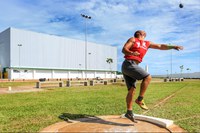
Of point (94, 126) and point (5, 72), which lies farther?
point (5, 72)

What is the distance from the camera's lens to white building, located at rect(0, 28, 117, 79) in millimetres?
62312

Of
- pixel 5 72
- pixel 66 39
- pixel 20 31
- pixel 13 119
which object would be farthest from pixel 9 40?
pixel 13 119

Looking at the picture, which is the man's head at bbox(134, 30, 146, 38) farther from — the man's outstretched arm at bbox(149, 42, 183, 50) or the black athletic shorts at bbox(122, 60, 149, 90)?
the black athletic shorts at bbox(122, 60, 149, 90)

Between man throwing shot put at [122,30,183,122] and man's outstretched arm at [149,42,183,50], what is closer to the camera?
man throwing shot put at [122,30,183,122]

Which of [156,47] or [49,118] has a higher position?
[156,47]

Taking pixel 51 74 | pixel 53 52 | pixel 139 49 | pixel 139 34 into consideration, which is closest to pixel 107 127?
pixel 139 49

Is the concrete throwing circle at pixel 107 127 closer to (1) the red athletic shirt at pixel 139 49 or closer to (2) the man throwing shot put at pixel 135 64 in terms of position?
(2) the man throwing shot put at pixel 135 64

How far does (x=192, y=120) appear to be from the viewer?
569cm

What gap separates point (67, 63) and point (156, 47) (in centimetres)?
7219

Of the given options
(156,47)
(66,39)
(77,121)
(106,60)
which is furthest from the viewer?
(106,60)

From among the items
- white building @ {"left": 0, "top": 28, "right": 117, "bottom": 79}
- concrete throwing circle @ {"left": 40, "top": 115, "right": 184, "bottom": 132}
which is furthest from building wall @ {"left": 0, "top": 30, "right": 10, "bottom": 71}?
concrete throwing circle @ {"left": 40, "top": 115, "right": 184, "bottom": 132}

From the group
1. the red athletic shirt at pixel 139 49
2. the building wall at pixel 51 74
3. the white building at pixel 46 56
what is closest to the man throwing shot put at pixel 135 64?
the red athletic shirt at pixel 139 49

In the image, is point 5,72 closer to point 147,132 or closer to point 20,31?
point 20,31

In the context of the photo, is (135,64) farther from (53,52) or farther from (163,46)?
(53,52)
